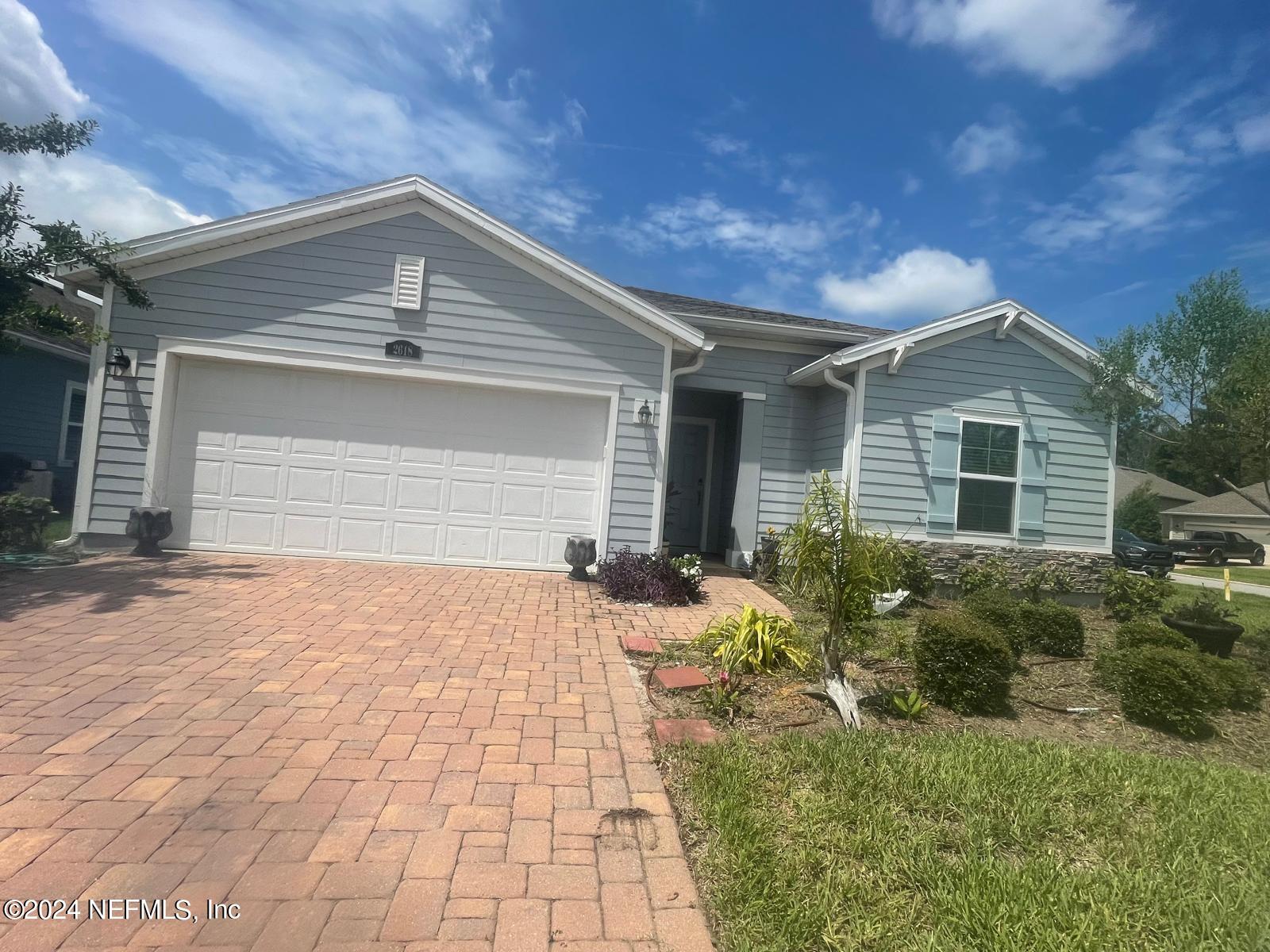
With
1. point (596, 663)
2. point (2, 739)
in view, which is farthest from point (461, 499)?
point (2, 739)

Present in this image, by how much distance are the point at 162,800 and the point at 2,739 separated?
1.18 m

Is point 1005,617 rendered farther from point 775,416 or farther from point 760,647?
point 775,416

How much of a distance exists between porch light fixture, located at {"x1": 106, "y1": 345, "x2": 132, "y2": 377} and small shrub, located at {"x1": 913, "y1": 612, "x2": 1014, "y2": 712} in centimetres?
876

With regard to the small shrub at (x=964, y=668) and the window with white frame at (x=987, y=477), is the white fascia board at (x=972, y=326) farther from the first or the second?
the small shrub at (x=964, y=668)

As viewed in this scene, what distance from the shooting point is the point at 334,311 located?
8180 mm

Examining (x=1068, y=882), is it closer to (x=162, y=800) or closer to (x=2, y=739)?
(x=162, y=800)

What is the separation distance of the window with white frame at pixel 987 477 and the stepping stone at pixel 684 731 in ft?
21.4

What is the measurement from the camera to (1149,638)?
17.0 ft

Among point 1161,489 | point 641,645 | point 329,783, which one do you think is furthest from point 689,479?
point 1161,489

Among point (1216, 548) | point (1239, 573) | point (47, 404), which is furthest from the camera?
point (1216, 548)

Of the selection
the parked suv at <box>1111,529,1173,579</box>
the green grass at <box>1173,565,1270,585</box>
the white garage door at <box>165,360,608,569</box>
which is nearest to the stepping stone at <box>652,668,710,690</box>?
the white garage door at <box>165,360,608,569</box>

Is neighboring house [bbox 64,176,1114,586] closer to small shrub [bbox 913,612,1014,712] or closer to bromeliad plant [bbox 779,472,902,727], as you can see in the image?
bromeliad plant [bbox 779,472,902,727]

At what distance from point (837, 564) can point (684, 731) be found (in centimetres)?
140

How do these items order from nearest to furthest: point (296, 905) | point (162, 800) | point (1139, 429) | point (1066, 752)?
point (296, 905) < point (162, 800) < point (1066, 752) < point (1139, 429)
